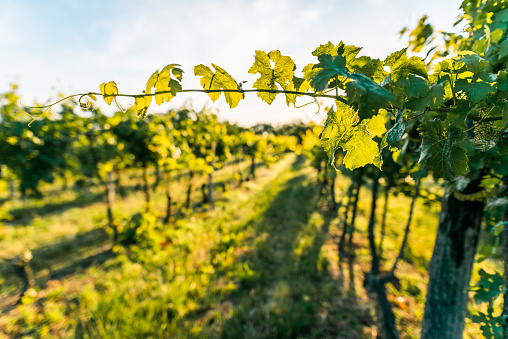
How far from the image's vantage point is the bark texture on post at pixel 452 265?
174cm

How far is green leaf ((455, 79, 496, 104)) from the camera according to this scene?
0.58m

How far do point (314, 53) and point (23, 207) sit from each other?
17.8m

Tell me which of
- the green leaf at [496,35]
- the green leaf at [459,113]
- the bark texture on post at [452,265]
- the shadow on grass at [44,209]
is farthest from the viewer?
the shadow on grass at [44,209]

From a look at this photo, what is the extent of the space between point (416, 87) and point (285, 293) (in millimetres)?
4020

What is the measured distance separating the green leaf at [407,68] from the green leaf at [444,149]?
0.59 ft

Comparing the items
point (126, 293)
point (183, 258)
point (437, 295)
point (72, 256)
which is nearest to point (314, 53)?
point (437, 295)

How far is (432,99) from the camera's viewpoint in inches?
22.9

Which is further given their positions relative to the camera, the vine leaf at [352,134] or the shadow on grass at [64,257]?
the shadow on grass at [64,257]

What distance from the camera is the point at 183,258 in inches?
197

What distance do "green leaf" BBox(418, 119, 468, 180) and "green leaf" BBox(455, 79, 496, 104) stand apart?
0.10m

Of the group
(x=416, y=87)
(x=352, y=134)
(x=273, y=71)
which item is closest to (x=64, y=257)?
(x=273, y=71)

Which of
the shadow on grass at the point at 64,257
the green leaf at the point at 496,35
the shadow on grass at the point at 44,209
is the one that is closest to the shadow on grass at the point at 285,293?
the green leaf at the point at 496,35

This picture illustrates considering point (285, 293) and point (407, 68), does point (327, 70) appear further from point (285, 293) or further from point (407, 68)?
point (285, 293)

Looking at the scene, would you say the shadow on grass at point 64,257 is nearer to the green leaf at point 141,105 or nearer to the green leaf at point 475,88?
the green leaf at point 141,105
